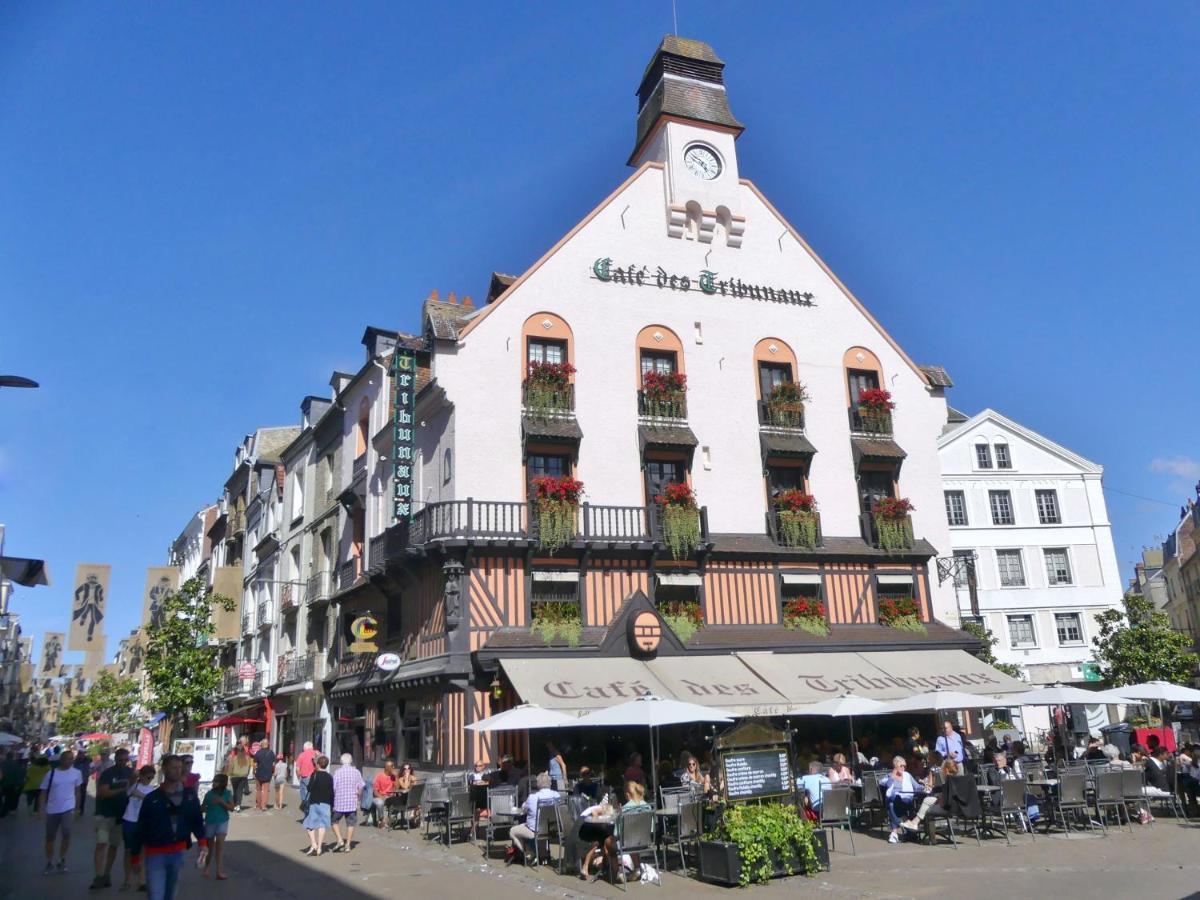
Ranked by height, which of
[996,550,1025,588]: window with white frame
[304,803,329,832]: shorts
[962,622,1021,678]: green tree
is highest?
[996,550,1025,588]: window with white frame

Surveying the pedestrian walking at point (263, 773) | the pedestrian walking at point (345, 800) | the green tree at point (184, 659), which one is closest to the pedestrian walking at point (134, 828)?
the pedestrian walking at point (345, 800)

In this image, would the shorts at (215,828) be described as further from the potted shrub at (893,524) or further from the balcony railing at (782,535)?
the potted shrub at (893,524)

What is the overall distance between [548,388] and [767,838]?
1293cm

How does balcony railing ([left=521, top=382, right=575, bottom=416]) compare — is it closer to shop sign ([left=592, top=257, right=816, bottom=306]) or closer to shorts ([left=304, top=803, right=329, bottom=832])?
shop sign ([left=592, top=257, right=816, bottom=306])

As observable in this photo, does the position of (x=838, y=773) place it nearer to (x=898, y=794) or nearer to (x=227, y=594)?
(x=898, y=794)

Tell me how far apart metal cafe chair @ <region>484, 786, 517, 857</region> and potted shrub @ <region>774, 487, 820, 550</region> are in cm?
1052

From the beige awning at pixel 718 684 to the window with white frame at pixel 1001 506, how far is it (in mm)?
23316

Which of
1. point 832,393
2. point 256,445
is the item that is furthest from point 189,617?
point 832,393

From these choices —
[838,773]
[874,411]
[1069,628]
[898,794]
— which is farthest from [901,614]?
[1069,628]

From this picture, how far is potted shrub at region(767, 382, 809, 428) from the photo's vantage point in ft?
81.0

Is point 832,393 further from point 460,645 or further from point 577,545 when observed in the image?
point 460,645

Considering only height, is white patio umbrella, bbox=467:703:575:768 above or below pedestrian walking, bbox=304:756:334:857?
above

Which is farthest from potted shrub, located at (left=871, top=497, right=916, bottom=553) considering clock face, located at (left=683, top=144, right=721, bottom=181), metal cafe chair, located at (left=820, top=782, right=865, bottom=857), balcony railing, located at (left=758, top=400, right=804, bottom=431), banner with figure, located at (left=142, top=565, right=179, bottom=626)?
banner with figure, located at (left=142, top=565, right=179, bottom=626)

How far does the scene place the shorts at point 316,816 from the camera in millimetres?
15055
